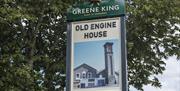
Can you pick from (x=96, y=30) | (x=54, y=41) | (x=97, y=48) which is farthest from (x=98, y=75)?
(x=54, y=41)

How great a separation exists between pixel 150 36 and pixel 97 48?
11.8 meters

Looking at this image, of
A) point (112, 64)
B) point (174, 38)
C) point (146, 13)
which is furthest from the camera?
point (174, 38)

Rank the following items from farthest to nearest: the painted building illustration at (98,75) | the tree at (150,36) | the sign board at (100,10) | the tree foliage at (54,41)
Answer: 1. the tree at (150,36)
2. the tree foliage at (54,41)
3. the sign board at (100,10)
4. the painted building illustration at (98,75)

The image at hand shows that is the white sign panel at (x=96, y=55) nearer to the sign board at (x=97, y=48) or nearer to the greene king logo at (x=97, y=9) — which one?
the sign board at (x=97, y=48)

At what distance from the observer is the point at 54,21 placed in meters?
24.9

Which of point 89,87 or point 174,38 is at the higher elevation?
point 174,38

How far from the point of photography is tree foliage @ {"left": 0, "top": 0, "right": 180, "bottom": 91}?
21.8 m

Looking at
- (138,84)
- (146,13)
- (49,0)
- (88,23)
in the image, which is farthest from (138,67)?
(88,23)

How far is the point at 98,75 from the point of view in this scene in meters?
13.7

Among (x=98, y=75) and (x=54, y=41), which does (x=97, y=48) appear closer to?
(x=98, y=75)

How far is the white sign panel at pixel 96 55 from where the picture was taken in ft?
44.7

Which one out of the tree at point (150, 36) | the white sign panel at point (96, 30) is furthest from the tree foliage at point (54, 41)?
the white sign panel at point (96, 30)

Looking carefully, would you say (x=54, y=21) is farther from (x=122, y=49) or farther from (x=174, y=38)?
(x=122, y=49)

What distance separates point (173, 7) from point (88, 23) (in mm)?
11228
